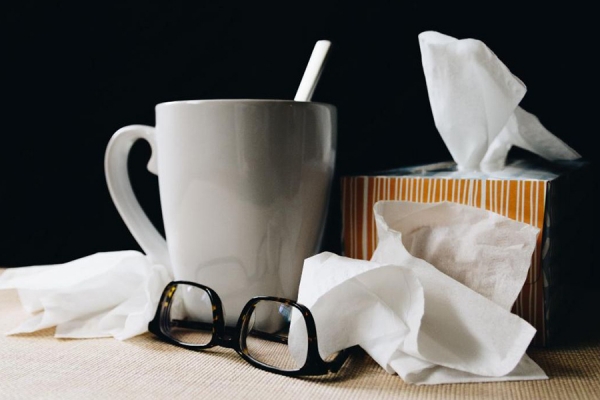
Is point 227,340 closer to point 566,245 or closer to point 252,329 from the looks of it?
point 252,329

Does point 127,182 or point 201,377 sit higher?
point 127,182

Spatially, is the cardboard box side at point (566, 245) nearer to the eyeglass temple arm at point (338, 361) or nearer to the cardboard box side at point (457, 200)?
the cardboard box side at point (457, 200)

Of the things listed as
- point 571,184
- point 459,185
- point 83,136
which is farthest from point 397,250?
point 83,136

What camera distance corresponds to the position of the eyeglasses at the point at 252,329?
47 centimetres

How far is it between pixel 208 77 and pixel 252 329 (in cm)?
36

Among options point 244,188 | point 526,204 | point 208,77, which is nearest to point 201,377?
point 244,188

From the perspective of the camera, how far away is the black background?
2.31 ft

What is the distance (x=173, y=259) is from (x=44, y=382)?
0.58ft

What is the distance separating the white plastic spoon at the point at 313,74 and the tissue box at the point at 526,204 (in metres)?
0.09

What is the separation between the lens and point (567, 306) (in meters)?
0.61

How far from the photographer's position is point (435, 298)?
1.59 ft

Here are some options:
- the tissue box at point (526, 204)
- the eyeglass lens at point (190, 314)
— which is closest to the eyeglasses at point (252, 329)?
the eyeglass lens at point (190, 314)

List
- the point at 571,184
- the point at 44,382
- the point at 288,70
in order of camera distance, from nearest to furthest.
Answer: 1. the point at 44,382
2. the point at 571,184
3. the point at 288,70

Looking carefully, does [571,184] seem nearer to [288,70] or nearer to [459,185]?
[459,185]
